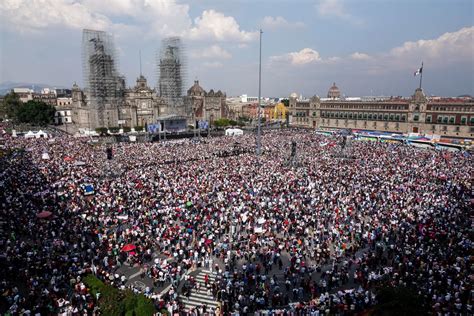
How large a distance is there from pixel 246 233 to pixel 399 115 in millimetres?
64166

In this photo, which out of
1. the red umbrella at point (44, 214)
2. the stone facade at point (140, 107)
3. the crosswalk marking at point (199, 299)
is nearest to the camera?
the crosswalk marking at point (199, 299)

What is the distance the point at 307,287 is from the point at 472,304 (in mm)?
6550

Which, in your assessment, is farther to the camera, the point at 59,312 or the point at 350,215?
the point at 350,215

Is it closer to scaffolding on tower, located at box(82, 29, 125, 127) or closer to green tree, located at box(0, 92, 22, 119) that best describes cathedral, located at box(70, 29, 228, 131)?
scaffolding on tower, located at box(82, 29, 125, 127)

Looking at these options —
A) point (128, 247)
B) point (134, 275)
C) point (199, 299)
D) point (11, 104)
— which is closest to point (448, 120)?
point (199, 299)

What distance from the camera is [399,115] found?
7100cm

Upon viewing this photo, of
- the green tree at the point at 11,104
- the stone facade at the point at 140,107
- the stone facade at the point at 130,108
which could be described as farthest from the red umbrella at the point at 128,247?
the green tree at the point at 11,104

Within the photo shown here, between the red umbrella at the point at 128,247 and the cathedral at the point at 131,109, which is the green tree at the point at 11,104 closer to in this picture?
the cathedral at the point at 131,109

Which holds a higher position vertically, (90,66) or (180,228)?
(90,66)

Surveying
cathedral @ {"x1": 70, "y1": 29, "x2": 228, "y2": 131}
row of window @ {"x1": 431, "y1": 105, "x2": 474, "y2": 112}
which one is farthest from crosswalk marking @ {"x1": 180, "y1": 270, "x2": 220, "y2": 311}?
row of window @ {"x1": 431, "y1": 105, "x2": 474, "y2": 112}

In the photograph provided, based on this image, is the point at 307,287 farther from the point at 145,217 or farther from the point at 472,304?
the point at 145,217

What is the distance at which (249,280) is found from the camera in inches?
594

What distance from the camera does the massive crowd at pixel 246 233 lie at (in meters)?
13.8

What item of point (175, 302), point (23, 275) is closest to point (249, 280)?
point (175, 302)
